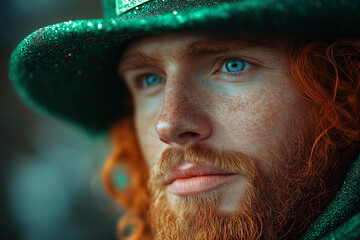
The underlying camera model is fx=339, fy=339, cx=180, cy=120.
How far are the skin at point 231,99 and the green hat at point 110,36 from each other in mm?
111

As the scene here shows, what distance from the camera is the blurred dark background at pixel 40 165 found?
2.41m

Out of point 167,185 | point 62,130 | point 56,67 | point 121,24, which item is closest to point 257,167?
point 167,185

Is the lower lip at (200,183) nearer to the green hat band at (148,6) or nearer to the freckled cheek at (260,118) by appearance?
the freckled cheek at (260,118)

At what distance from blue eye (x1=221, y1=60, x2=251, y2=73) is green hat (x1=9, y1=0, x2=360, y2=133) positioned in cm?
18

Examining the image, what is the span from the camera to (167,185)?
1.06 m

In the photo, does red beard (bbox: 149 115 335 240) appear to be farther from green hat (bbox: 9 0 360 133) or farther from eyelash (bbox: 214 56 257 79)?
green hat (bbox: 9 0 360 133)

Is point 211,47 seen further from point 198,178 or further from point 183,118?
point 198,178

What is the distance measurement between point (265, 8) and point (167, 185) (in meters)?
0.61

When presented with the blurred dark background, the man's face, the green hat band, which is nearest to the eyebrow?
the man's face

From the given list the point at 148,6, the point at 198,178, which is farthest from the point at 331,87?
the point at 148,6

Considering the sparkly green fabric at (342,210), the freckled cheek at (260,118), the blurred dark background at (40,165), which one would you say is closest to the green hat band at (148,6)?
the freckled cheek at (260,118)

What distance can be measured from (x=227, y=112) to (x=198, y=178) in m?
0.20

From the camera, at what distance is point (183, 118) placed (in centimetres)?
Answer: 94

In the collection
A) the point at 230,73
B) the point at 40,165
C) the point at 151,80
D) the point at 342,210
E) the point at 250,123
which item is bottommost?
the point at 342,210
